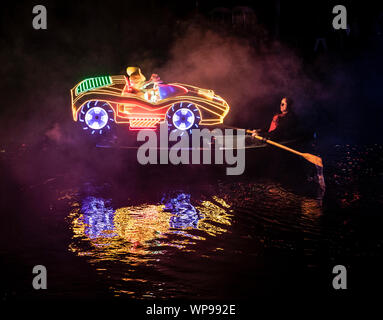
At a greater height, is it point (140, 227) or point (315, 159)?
point (315, 159)

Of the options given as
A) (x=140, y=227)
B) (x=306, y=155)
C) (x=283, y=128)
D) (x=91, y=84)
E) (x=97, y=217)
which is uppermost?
(x=91, y=84)

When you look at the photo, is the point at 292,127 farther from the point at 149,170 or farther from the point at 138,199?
the point at 138,199

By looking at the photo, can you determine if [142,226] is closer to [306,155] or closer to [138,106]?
[306,155]

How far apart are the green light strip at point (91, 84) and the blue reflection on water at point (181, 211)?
4.65m

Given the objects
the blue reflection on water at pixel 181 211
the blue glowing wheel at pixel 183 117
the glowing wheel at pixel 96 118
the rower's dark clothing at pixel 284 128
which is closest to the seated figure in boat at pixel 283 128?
the rower's dark clothing at pixel 284 128

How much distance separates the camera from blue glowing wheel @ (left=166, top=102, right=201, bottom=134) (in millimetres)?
12438

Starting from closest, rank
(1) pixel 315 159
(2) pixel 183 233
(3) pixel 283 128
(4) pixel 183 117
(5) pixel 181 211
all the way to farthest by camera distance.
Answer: (2) pixel 183 233
(5) pixel 181 211
(1) pixel 315 159
(3) pixel 283 128
(4) pixel 183 117

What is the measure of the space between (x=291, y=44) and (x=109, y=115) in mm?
11454

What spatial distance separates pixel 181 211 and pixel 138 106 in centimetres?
488

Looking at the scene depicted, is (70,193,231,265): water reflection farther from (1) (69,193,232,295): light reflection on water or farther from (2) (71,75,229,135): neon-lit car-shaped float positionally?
(2) (71,75,229,135): neon-lit car-shaped float

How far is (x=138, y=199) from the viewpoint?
9.06 metres

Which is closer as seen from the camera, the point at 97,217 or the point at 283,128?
the point at 97,217

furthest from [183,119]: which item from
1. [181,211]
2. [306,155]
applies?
[181,211]

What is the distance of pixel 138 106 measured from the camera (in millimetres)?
12328
